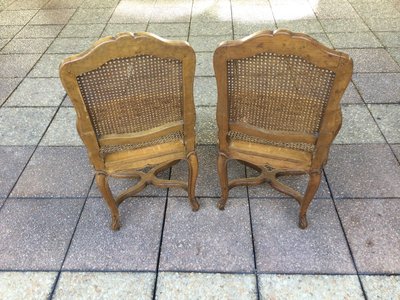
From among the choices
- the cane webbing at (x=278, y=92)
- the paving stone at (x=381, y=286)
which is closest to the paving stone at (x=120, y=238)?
the cane webbing at (x=278, y=92)

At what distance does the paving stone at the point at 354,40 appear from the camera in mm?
4117

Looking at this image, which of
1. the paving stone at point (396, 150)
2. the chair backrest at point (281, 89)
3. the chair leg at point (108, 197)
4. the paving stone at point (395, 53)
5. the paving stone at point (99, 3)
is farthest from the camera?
the paving stone at point (99, 3)

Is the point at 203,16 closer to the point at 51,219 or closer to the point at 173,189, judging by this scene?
the point at 173,189

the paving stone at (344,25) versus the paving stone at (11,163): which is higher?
the paving stone at (11,163)

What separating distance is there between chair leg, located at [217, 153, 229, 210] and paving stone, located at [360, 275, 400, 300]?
93 cm

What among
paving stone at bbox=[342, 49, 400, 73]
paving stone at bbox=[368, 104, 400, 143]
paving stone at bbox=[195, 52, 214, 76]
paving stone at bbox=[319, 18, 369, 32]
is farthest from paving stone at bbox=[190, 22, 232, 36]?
paving stone at bbox=[368, 104, 400, 143]

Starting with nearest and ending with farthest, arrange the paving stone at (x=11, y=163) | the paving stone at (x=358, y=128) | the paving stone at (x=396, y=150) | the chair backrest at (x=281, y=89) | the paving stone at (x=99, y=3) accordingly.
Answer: the chair backrest at (x=281, y=89) → the paving stone at (x=11, y=163) → the paving stone at (x=396, y=150) → the paving stone at (x=358, y=128) → the paving stone at (x=99, y=3)

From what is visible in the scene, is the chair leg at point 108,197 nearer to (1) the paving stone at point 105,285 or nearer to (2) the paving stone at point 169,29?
(1) the paving stone at point 105,285

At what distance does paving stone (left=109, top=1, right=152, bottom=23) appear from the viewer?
490 cm

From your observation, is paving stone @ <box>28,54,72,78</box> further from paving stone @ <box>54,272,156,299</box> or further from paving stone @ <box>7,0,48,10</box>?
paving stone @ <box>54,272,156,299</box>

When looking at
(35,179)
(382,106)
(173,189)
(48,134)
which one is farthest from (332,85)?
(48,134)

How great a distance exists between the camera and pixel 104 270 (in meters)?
2.07

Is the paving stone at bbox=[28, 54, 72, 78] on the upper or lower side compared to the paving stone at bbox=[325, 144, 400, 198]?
lower

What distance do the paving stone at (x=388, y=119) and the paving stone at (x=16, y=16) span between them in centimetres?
474
